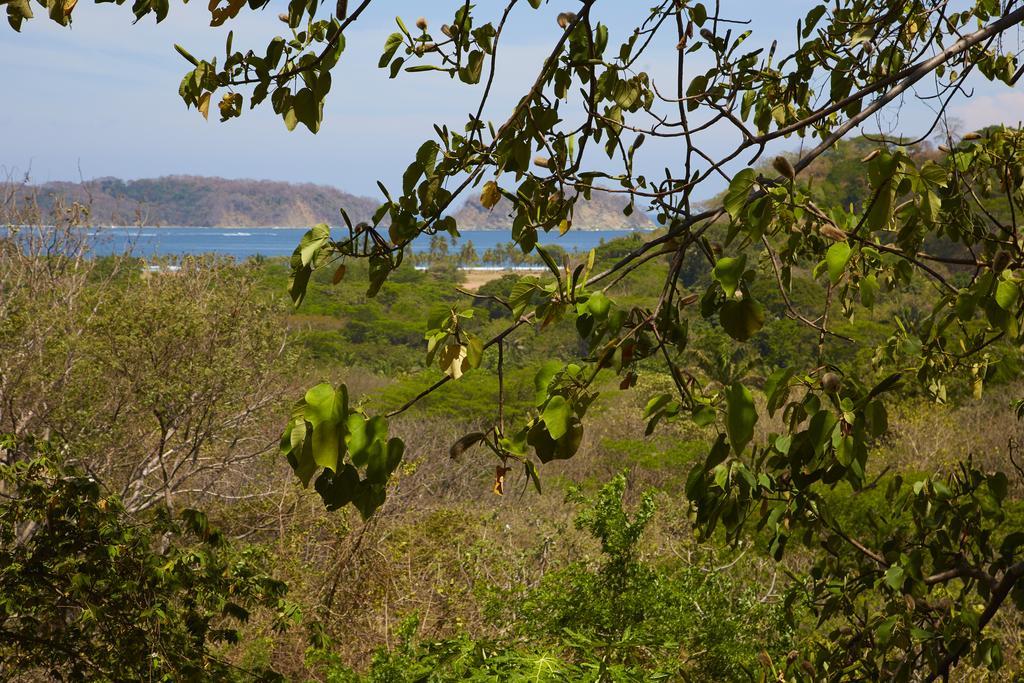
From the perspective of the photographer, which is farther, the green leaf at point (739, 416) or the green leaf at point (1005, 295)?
the green leaf at point (1005, 295)

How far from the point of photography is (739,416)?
0.85 metres

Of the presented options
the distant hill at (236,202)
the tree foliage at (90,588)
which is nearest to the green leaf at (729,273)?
the tree foliage at (90,588)

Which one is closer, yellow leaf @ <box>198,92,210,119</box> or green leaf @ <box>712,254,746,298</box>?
green leaf @ <box>712,254,746,298</box>

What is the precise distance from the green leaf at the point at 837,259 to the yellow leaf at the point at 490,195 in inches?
18.8

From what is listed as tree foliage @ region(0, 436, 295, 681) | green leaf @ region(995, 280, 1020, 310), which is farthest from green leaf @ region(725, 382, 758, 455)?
tree foliage @ region(0, 436, 295, 681)

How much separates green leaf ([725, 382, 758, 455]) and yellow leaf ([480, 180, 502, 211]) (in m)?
0.48

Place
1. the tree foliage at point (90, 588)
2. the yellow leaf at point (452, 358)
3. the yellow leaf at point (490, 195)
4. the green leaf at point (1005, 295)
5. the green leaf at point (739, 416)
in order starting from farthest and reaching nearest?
the tree foliage at point (90, 588) → the yellow leaf at point (490, 195) → the green leaf at point (1005, 295) → the yellow leaf at point (452, 358) → the green leaf at point (739, 416)

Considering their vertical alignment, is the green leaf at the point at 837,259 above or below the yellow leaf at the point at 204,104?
below

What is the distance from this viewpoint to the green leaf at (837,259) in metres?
0.87

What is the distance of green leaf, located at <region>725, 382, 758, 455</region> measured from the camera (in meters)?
0.84

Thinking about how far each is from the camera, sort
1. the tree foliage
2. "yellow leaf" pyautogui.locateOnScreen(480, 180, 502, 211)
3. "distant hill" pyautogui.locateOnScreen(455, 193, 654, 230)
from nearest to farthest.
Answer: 1. "yellow leaf" pyautogui.locateOnScreen(480, 180, 502, 211)
2. "distant hill" pyautogui.locateOnScreen(455, 193, 654, 230)
3. the tree foliage

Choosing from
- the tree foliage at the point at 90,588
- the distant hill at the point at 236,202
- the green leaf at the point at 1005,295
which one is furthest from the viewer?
the distant hill at the point at 236,202

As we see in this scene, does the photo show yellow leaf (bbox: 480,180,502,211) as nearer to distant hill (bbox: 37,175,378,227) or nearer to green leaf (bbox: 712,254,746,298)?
green leaf (bbox: 712,254,746,298)

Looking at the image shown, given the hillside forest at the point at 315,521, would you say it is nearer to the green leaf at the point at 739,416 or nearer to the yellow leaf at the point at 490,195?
the green leaf at the point at 739,416
